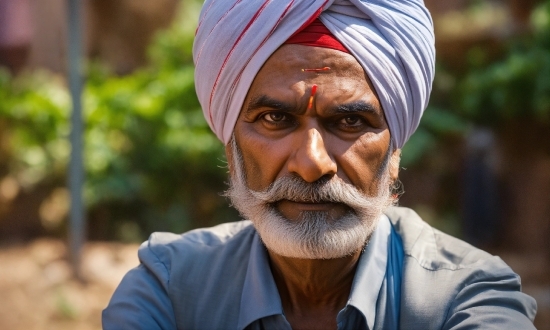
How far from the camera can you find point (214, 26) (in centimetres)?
275

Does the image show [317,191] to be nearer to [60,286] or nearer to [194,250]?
[194,250]

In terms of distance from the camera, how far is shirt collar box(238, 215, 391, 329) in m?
2.61

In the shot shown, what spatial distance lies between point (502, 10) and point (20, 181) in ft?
18.9

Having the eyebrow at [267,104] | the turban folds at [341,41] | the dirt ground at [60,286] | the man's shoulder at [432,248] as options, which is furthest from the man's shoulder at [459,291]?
the dirt ground at [60,286]

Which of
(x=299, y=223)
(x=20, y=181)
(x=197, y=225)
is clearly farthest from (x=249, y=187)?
(x=20, y=181)

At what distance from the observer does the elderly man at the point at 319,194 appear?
2.54 m

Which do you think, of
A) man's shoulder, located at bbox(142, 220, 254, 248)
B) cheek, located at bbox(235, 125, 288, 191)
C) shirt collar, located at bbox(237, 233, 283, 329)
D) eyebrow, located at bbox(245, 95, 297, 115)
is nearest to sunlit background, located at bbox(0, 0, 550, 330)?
man's shoulder, located at bbox(142, 220, 254, 248)

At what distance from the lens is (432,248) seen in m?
2.77

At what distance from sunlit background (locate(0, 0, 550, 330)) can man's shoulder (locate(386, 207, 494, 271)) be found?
4416mm

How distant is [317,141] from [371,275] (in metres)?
0.53

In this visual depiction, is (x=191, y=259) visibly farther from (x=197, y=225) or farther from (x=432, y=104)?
(x=432, y=104)

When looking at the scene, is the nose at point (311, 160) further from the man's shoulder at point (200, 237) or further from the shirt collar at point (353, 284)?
Answer: the man's shoulder at point (200, 237)

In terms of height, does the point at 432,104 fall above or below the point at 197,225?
above

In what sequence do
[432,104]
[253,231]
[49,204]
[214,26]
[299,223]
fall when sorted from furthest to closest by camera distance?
[432,104] < [49,204] < [253,231] < [214,26] < [299,223]
